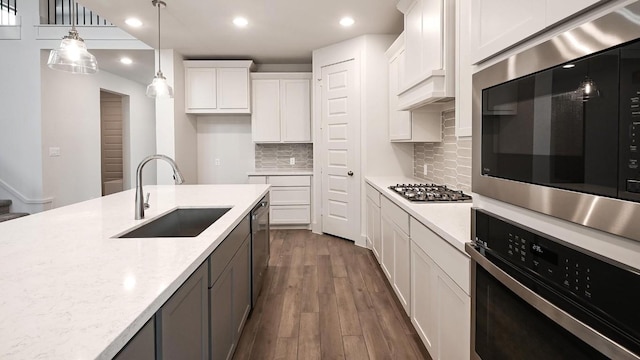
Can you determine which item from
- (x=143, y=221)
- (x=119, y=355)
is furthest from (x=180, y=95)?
(x=119, y=355)

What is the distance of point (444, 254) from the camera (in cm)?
159

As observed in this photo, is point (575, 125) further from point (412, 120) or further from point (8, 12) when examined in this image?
point (8, 12)

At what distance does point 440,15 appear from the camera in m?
2.34

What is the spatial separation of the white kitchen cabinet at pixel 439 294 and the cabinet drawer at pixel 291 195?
133 inches

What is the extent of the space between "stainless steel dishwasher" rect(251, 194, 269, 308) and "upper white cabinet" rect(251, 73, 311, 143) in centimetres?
250

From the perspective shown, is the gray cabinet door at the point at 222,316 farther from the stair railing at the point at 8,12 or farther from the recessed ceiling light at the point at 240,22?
the stair railing at the point at 8,12

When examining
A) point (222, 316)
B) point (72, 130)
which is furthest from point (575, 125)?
point (72, 130)

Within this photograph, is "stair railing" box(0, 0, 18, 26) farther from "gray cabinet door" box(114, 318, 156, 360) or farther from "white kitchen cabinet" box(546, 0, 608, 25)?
"white kitchen cabinet" box(546, 0, 608, 25)

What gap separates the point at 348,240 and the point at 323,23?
2.72 metres

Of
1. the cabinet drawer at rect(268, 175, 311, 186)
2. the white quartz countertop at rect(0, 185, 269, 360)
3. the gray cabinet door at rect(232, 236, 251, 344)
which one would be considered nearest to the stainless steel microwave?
the white quartz countertop at rect(0, 185, 269, 360)

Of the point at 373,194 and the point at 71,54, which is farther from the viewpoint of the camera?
the point at 373,194

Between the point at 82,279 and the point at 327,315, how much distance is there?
1953 millimetres

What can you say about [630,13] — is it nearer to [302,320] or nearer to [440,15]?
[440,15]

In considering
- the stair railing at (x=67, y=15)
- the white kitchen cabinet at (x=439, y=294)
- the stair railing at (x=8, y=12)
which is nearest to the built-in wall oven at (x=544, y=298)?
the white kitchen cabinet at (x=439, y=294)
